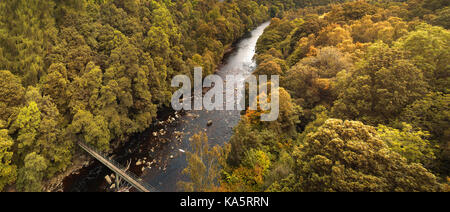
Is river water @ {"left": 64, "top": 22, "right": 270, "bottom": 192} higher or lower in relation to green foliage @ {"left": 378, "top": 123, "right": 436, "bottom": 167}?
lower

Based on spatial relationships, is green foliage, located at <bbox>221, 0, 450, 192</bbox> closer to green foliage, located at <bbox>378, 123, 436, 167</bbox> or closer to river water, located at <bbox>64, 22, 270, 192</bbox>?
green foliage, located at <bbox>378, 123, 436, 167</bbox>

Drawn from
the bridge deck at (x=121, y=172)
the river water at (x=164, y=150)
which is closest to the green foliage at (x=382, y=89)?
the river water at (x=164, y=150)

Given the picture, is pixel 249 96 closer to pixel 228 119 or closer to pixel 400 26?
pixel 228 119

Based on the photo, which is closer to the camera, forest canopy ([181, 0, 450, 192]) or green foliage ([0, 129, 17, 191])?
forest canopy ([181, 0, 450, 192])

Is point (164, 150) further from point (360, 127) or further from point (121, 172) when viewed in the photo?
point (360, 127)

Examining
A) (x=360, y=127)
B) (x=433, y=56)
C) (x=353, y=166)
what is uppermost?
(x=433, y=56)

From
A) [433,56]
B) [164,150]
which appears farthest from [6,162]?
[433,56]

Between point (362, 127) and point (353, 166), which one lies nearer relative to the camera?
point (353, 166)

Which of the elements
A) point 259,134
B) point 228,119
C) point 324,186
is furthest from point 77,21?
point 324,186

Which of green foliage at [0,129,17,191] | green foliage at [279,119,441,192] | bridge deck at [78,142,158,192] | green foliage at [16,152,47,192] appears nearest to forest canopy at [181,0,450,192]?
green foliage at [279,119,441,192]
